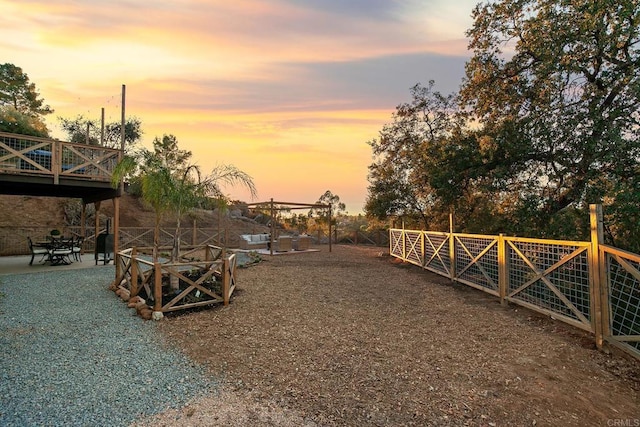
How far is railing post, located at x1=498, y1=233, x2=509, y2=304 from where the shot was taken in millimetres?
6090

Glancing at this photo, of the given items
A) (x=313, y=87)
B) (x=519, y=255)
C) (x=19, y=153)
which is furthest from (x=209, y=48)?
(x=519, y=255)

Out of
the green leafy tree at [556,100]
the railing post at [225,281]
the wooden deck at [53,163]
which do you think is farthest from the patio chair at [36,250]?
the green leafy tree at [556,100]

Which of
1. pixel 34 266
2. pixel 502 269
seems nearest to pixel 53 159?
pixel 34 266

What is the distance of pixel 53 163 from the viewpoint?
9148mm

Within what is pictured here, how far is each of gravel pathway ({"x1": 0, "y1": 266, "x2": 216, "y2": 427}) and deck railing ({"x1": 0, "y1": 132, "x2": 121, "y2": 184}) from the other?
4.67 m

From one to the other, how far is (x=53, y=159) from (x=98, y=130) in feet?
53.7

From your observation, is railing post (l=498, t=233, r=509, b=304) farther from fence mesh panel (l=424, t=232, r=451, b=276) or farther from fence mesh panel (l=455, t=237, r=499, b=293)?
fence mesh panel (l=424, t=232, r=451, b=276)

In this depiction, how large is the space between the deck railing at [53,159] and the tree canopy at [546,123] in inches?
400

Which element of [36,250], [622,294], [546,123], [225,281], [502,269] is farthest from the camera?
[36,250]

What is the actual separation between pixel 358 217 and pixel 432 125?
11103mm

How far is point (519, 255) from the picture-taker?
5695 millimetres

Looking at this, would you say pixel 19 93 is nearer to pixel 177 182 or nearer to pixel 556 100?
pixel 177 182

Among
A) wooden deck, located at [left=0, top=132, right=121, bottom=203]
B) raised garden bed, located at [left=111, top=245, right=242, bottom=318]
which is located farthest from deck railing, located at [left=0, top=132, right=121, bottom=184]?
raised garden bed, located at [left=111, top=245, right=242, bottom=318]

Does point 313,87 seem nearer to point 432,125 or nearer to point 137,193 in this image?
point 432,125
